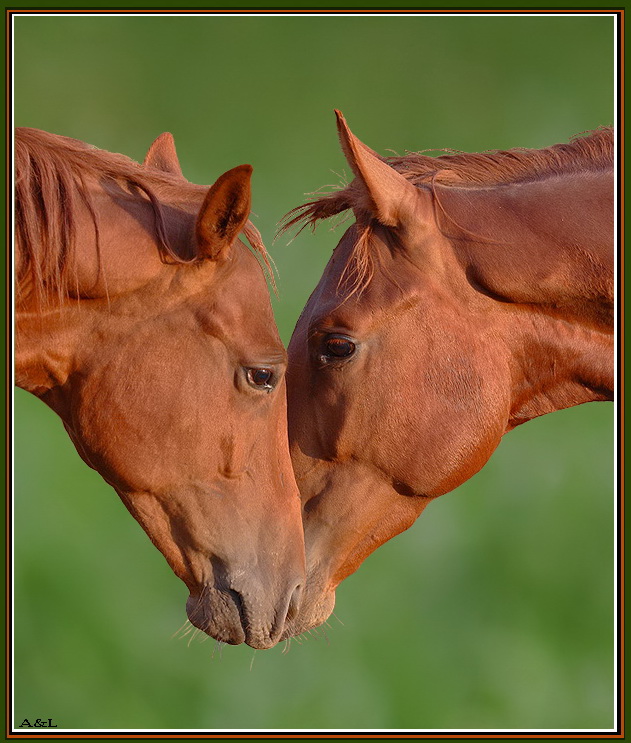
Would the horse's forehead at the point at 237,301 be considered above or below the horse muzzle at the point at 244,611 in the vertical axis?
above

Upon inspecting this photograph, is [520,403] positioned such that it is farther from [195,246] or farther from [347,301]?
[195,246]

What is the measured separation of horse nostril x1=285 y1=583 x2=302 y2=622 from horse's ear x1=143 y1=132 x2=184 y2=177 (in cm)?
177

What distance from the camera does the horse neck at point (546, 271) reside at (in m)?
3.99

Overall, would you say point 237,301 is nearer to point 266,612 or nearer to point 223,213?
point 223,213

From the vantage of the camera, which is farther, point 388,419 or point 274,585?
point 388,419

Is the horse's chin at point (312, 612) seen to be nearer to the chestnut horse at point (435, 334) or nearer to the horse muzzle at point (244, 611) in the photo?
the chestnut horse at point (435, 334)

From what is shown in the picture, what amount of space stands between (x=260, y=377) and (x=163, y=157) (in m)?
1.20

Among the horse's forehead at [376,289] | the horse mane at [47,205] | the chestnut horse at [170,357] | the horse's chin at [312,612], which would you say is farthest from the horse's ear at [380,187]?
the horse's chin at [312,612]

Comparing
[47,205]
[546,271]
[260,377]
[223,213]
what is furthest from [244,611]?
[546,271]

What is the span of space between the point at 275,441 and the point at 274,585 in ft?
1.78

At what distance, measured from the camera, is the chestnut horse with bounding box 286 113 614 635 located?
4.01m

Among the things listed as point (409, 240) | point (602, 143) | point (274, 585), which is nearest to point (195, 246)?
point (409, 240)

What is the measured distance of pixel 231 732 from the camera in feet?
13.1

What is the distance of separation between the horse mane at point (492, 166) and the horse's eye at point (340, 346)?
56 centimetres
